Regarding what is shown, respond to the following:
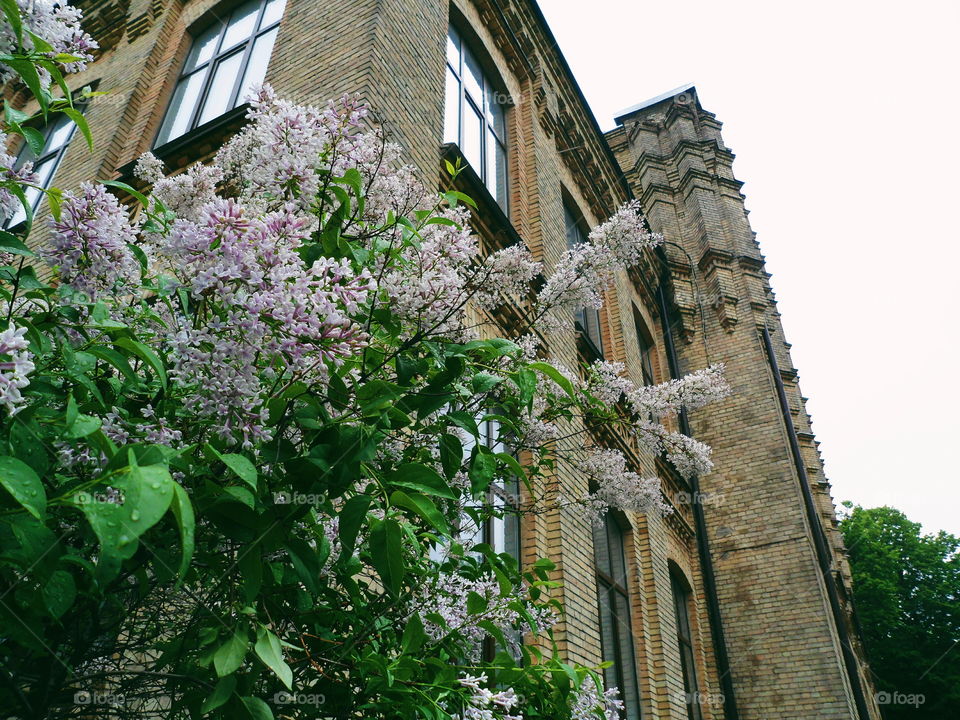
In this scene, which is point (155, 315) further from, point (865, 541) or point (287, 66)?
point (865, 541)

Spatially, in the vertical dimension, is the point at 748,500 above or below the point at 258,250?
above

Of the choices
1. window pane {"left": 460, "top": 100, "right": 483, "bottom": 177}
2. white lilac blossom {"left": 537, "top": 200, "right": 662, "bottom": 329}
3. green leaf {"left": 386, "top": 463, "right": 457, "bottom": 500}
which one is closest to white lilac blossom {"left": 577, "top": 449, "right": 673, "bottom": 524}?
white lilac blossom {"left": 537, "top": 200, "right": 662, "bottom": 329}

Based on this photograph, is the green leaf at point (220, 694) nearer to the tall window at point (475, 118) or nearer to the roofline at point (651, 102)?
the tall window at point (475, 118)

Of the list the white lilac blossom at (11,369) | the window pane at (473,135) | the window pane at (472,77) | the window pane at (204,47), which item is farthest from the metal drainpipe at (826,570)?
the white lilac blossom at (11,369)

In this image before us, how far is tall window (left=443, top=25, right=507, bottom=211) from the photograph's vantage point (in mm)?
7645

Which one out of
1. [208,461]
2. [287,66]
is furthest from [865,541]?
[208,461]

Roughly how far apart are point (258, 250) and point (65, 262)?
55cm

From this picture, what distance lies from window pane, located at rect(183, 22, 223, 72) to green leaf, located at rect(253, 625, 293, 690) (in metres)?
8.12

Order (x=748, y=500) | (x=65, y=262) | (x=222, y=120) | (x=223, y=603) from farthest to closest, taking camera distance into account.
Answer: (x=748, y=500)
(x=222, y=120)
(x=223, y=603)
(x=65, y=262)

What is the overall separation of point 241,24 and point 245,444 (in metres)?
7.93

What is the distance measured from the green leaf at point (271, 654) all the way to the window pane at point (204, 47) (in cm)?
812

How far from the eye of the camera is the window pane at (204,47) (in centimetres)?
805

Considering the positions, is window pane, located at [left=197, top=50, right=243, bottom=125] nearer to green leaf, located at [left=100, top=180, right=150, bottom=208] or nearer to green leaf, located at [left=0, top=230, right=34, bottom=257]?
A: green leaf, located at [left=100, top=180, right=150, bottom=208]

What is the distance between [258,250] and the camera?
1.66 meters
